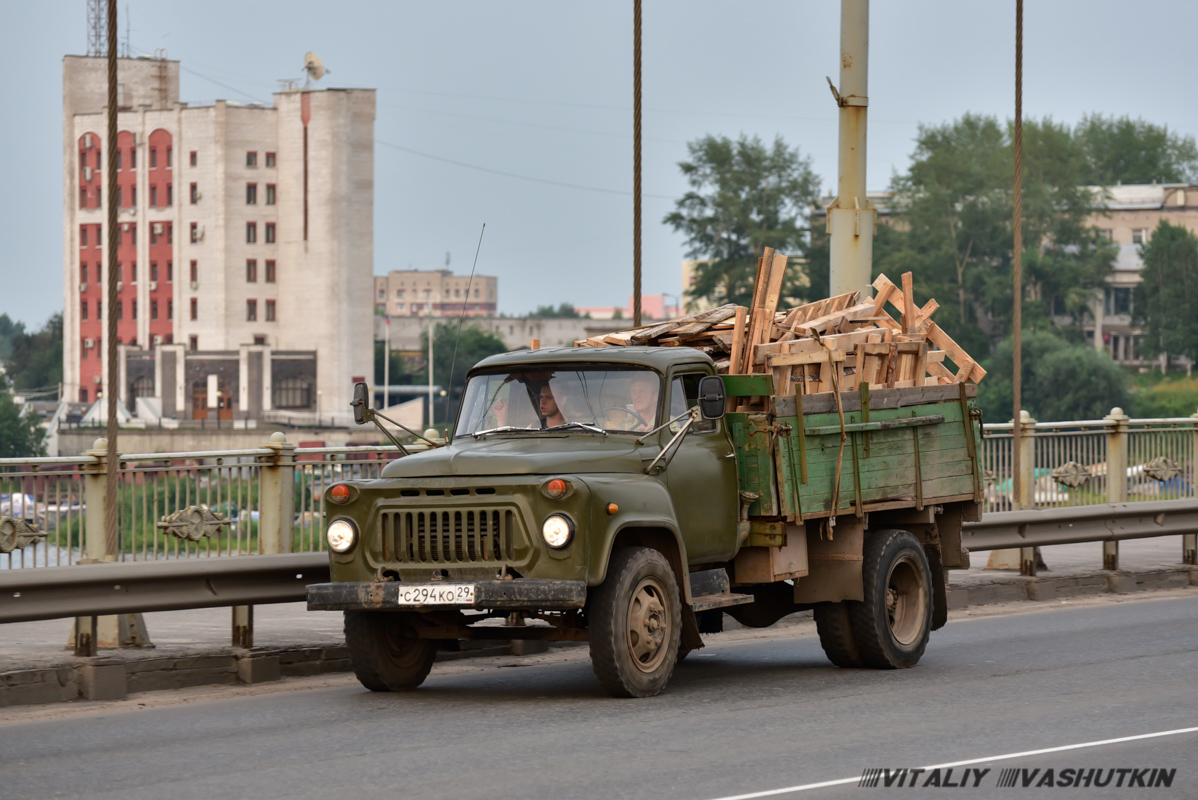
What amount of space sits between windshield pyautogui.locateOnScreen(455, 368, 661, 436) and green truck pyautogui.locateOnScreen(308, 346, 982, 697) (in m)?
0.01

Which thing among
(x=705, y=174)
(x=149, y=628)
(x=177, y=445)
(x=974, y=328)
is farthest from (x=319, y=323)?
(x=149, y=628)

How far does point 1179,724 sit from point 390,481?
4682 mm

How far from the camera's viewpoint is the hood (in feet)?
32.6

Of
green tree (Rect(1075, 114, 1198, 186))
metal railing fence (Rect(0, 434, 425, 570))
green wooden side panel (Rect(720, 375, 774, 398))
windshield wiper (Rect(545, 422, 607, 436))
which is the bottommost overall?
metal railing fence (Rect(0, 434, 425, 570))

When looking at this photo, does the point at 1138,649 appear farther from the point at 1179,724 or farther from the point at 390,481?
the point at 390,481

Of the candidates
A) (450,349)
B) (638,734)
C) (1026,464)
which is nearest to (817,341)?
(638,734)

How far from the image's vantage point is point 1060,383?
3969 inches

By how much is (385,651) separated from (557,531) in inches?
65.1

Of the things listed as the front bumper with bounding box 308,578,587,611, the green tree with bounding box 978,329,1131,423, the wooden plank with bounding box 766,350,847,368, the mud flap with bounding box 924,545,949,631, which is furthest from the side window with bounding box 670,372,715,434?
the green tree with bounding box 978,329,1131,423

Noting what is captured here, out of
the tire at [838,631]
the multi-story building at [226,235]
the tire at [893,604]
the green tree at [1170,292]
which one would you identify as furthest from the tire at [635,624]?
the green tree at [1170,292]

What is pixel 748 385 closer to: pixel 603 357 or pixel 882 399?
pixel 603 357

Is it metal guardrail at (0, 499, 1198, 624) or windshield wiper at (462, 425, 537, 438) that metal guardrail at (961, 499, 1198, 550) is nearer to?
windshield wiper at (462, 425, 537, 438)

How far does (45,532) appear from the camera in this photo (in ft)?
38.6

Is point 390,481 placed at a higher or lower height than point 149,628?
higher
